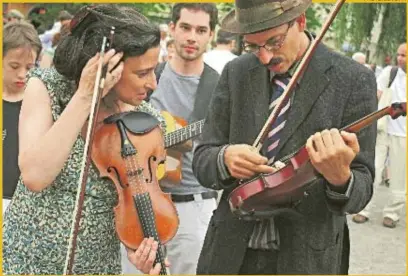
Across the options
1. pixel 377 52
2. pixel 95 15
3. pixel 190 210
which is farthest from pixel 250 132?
pixel 377 52

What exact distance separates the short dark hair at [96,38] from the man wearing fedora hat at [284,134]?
1.10 feet

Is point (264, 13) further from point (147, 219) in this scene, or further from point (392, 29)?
point (392, 29)

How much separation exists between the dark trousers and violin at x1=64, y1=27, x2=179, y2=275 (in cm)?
28

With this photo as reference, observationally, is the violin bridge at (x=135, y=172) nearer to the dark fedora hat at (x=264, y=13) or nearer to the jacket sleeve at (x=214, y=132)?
the jacket sleeve at (x=214, y=132)

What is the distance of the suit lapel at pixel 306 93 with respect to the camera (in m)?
2.44

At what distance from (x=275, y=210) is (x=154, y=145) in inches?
20.2

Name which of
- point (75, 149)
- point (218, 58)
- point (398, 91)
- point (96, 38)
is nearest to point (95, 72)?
point (96, 38)

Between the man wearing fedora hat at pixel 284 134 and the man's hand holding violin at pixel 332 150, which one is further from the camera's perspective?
the man wearing fedora hat at pixel 284 134

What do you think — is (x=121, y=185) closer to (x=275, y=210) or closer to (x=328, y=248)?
(x=275, y=210)

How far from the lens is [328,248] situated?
8.07 ft

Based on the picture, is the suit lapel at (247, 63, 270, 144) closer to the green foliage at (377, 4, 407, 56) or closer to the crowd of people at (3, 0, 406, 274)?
the crowd of people at (3, 0, 406, 274)

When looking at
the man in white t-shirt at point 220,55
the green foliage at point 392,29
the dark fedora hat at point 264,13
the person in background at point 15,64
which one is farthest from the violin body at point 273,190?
the green foliage at point 392,29

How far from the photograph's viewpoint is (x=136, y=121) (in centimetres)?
258

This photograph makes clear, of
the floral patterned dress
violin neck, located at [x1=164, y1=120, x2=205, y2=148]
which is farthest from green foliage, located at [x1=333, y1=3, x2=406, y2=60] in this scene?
the floral patterned dress
